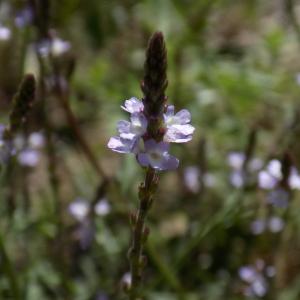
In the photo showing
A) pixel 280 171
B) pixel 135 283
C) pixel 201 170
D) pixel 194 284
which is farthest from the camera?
pixel 194 284

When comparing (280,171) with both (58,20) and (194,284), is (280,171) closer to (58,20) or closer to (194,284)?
(194,284)

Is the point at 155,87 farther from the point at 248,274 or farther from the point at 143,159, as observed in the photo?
the point at 248,274

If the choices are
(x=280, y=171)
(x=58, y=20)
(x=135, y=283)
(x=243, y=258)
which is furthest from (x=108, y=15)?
(x=135, y=283)

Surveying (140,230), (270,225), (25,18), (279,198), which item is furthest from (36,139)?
(140,230)

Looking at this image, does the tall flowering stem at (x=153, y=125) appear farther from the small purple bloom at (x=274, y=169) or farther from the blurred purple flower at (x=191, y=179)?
the blurred purple flower at (x=191, y=179)

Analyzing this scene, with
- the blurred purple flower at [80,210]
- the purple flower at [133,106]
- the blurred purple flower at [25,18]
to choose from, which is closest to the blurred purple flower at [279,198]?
the blurred purple flower at [80,210]

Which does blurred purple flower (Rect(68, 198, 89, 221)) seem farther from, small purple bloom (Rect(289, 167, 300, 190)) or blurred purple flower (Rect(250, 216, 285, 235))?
small purple bloom (Rect(289, 167, 300, 190))

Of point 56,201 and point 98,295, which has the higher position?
point 56,201
